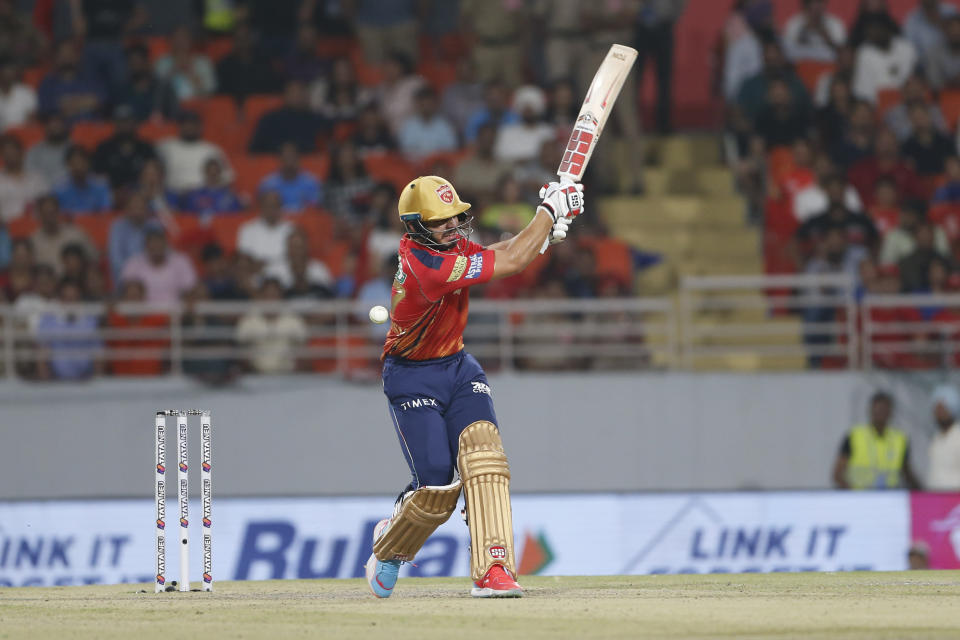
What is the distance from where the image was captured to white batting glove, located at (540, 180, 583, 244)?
27.8 feet

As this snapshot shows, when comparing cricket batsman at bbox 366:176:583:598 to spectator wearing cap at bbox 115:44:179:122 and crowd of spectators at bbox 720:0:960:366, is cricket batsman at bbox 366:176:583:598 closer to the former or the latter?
crowd of spectators at bbox 720:0:960:366

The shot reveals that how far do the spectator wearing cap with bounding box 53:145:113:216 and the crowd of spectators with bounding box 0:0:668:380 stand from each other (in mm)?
20

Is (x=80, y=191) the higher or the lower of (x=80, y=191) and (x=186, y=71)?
the lower

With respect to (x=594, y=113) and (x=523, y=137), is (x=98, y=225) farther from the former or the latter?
(x=594, y=113)

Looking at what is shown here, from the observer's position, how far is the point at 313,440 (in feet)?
52.1

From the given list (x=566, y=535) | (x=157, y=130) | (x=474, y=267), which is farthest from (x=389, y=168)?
(x=474, y=267)

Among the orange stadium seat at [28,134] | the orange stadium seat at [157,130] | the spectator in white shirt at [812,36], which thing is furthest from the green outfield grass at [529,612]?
the spectator in white shirt at [812,36]

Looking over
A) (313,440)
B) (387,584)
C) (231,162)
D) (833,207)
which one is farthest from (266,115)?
(387,584)

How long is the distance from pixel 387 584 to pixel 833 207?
8.99 metres

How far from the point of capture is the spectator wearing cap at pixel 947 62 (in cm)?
1883

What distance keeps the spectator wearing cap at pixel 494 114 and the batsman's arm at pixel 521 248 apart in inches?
365

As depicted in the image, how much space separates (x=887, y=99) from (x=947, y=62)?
1073mm

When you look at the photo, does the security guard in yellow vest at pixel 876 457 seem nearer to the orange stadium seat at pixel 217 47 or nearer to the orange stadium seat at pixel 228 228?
the orange stadium seat at pixel 228 228

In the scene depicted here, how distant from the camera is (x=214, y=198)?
55.7ft
